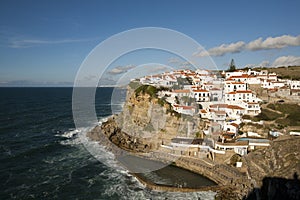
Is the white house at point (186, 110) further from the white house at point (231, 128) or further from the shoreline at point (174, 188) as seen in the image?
the shoreline at point (174, 188)

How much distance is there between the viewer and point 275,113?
30.1 metres

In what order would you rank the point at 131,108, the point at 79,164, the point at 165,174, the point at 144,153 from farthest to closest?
the point at 131,108, the point at 144,153, the point at 79,164, the point at 165,174

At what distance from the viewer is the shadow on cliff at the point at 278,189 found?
45.5 ft

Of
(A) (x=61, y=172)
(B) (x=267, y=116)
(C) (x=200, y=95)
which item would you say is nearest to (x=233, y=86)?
(C) (x=200, y=95)

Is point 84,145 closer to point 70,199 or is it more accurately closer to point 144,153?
point 144,153

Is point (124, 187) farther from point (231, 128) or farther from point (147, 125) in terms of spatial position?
point (231, 128)

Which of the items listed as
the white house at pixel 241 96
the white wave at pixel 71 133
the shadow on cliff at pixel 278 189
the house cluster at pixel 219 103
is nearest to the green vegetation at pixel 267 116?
the house cluster at pixel 219 103

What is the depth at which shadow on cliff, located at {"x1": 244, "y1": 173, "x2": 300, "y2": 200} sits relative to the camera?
1388 centimetres

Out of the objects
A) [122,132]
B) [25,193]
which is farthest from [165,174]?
[122,132]

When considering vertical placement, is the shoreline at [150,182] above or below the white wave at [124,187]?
above

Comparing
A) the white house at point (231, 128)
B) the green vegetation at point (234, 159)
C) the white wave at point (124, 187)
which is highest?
the white house at point (231, 128)

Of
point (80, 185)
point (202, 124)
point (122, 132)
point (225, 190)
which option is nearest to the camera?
point (225, 190)

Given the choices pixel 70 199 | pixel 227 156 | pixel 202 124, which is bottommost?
pixel 70 199

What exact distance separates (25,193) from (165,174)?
40.5ft
